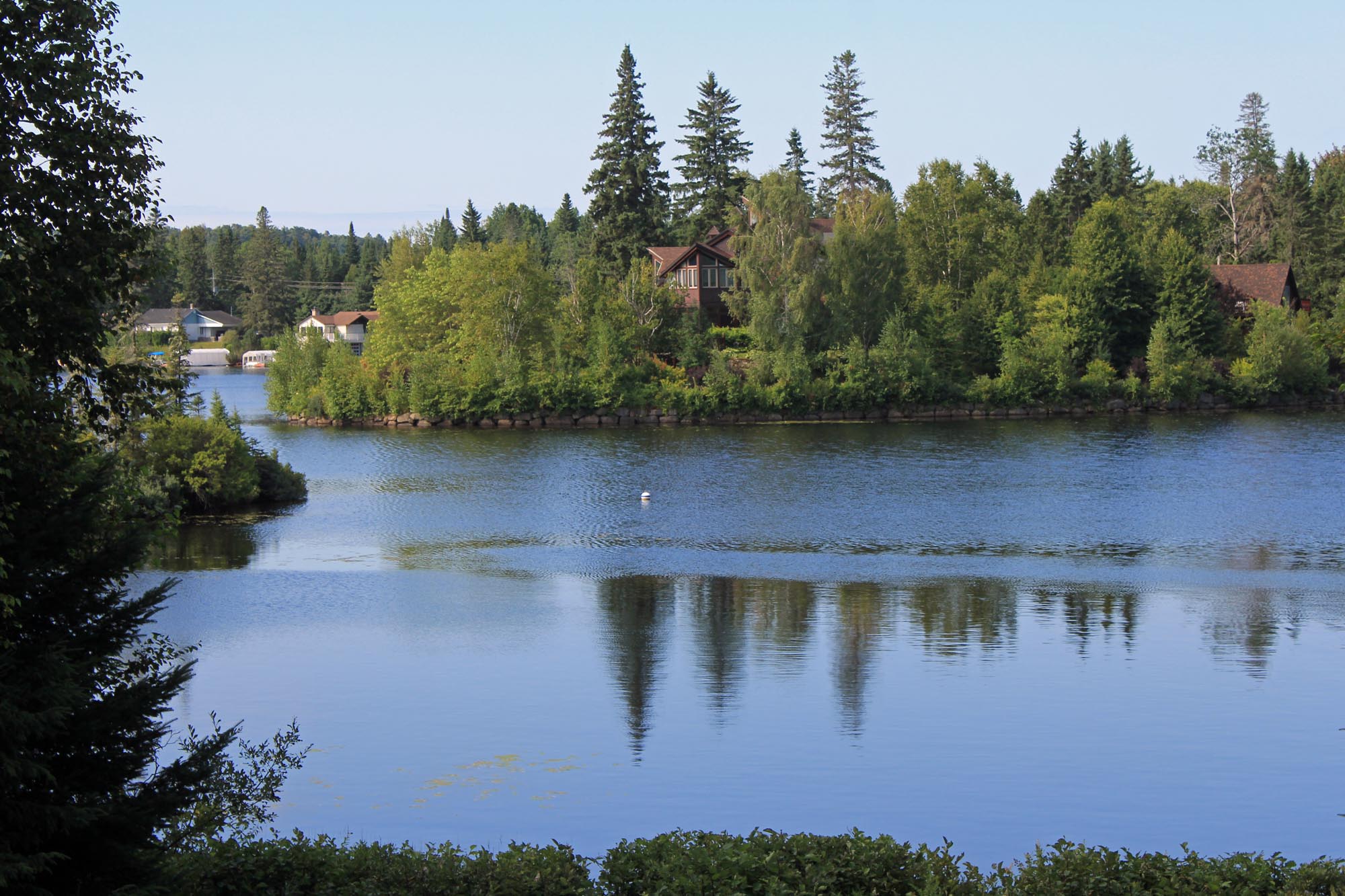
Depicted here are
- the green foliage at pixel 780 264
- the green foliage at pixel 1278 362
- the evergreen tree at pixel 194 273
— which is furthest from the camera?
the evergreen tree at pixel 194 273

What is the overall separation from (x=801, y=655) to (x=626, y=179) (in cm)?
7277

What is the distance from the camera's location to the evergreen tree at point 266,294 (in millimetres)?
156250

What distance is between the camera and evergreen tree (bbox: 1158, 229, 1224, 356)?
3071 inches

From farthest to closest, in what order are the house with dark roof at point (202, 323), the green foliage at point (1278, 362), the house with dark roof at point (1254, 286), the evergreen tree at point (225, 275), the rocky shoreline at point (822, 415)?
1. the evergreen tree at point (225, 275)
2. the house with dark roof at point (202, 323)
3. the house with dark roof at point (1254, 286)
4. the green foliage at point (1278, 362)
5. the rocky shoreline at point (822, 415)

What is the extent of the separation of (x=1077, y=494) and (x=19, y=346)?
3749cm

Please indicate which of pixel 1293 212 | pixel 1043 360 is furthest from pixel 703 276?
pixel 1293 212

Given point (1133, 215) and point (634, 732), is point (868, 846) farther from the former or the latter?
point (1133, 215)

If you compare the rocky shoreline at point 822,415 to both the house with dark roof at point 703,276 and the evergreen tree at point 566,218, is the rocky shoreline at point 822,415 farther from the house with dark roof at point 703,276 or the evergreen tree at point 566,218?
the evergreen tree at point 566,218

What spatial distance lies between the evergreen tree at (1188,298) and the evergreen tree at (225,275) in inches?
5407

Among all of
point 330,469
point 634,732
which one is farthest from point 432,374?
point 634,732

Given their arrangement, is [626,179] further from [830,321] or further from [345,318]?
[345,318]


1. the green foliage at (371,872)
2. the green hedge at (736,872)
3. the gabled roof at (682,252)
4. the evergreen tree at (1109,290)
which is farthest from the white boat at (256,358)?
the green hedge at (736,872)

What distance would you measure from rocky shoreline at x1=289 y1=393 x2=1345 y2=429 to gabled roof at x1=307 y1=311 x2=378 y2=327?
57.7 metres

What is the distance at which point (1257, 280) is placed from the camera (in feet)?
283
